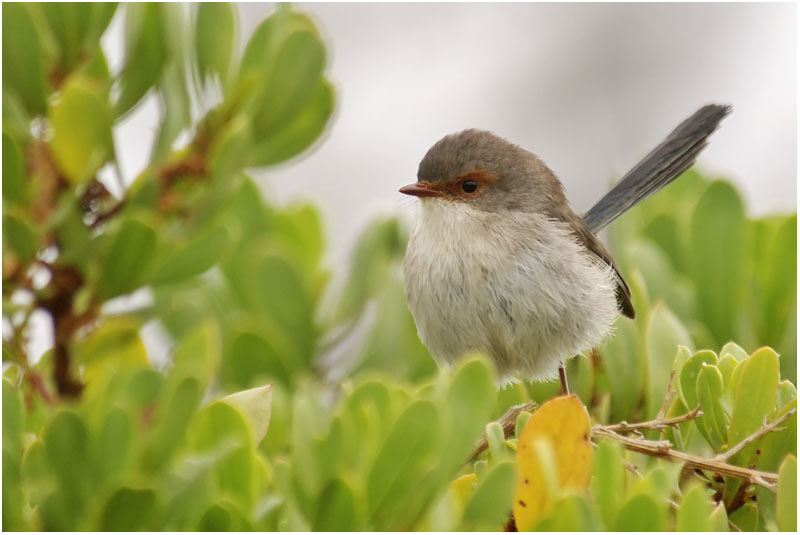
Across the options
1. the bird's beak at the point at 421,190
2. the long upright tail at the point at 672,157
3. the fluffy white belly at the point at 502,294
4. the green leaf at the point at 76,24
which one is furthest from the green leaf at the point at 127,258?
the long upright tail at the point at 672,157

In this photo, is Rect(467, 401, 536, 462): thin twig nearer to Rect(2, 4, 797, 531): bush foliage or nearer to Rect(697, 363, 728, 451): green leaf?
Rect(2, 4, 797, 531): bush foliage

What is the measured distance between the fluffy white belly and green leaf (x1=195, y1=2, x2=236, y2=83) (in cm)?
122

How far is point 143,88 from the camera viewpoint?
8.38ft

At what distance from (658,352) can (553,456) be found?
2.62 feet

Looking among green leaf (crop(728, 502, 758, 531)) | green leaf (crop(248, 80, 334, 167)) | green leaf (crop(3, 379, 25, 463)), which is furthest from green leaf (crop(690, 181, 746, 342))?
green leaf (crop(3, 379, 25, 463))

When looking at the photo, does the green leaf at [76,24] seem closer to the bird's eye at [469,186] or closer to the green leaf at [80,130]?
the green leaf at [80,130]

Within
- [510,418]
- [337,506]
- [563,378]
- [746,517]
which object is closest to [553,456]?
[337,506]

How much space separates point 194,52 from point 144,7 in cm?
16

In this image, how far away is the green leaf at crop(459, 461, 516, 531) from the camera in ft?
5.65

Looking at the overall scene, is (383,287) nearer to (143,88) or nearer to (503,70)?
(143,88)

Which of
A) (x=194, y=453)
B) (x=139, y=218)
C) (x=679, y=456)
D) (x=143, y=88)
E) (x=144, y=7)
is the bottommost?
(x=679, y=456)

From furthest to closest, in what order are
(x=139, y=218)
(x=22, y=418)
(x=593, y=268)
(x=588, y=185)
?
1. (x=588, y=185)
2. (x=593, y=268)
3. (x=139, y=218)
4. (x=22, y=418)

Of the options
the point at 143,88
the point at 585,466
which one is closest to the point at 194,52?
the point at 143,88

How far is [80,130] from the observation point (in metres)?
2.33
